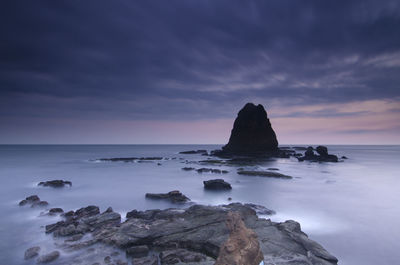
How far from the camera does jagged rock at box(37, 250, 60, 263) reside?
8539 mm

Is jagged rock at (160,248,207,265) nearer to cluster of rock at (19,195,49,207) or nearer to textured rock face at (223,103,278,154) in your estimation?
cluster of rock at (19,195,49,207)

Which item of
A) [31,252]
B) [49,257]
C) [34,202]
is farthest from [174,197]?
[49,257]

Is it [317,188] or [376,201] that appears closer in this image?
[376,201]

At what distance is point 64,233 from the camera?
10695mm

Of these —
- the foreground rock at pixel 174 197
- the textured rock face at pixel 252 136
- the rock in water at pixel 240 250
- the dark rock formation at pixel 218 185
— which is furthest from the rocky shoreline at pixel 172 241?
the textured rock face at pixel 252 136

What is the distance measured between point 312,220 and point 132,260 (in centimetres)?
1086

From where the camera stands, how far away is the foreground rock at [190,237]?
26.0ft

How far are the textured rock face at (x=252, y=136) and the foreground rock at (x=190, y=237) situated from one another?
7200 cm

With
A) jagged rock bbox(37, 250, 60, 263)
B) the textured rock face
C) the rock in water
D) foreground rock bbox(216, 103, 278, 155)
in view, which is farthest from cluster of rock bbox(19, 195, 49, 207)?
the textured rock face

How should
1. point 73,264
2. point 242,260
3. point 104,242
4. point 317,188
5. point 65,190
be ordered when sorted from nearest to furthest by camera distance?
point 242,260, point 73,264, point 104,242, point 65,190, point 317,188

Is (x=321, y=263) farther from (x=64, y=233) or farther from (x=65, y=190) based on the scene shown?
(x=65, y=190)

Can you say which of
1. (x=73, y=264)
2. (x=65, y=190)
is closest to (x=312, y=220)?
(x=73, y=264)

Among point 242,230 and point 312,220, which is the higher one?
point 242,230

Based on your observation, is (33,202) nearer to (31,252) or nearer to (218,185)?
(31,252)
